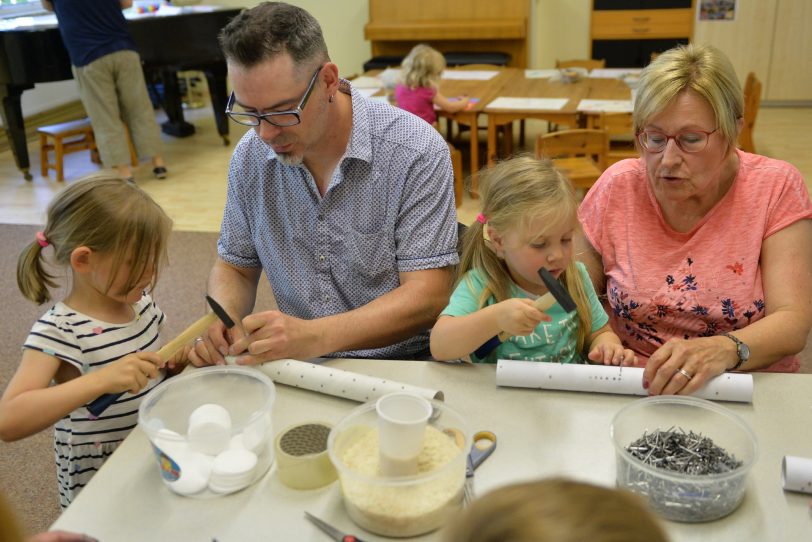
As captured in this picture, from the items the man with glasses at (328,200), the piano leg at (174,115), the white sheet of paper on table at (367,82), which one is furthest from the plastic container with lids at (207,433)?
the piano leg at (174,115)

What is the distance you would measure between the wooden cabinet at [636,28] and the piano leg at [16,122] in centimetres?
463

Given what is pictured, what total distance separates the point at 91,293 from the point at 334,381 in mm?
531

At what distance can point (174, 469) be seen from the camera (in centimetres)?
108

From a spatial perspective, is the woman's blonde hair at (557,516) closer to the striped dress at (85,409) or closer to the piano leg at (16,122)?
the striped dress at (85,409)

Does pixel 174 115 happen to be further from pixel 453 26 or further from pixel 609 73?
pixel 609 73

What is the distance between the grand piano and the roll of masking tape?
179 inches

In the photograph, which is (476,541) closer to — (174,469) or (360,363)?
(174,469)

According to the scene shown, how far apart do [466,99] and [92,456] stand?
336 centimetres

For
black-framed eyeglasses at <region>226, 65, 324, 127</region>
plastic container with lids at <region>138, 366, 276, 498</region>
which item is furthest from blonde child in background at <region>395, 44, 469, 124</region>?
plastic container with lids at <region>138, 366, 276, 498</region>

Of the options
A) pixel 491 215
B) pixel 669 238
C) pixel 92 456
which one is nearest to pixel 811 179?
pixel 669 238

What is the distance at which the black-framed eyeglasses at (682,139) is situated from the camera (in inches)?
58.9

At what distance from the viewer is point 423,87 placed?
426 centimetres

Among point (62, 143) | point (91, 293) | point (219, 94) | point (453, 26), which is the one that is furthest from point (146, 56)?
point (91, 293)

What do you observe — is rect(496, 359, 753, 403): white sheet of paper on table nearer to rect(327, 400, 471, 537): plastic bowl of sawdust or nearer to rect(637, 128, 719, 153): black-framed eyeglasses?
rect(327, 400, 471, 537): plastic bowl of sawdust
